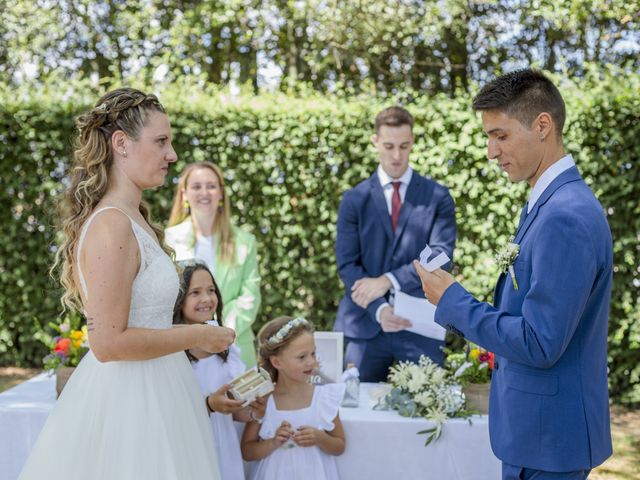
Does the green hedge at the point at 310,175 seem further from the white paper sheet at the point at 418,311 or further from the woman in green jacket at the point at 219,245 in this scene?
the white paper sheet at the point at 418,311

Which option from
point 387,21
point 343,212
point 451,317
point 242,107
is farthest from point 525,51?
point 451,317

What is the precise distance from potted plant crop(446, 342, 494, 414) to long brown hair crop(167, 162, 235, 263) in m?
1.68

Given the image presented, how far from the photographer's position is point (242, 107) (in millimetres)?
6746

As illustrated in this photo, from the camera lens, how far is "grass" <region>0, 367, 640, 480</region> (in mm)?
5303

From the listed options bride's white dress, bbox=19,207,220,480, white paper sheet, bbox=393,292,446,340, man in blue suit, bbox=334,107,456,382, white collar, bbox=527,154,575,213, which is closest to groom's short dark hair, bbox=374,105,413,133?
man in blue suit, bbox=334,107,456,382

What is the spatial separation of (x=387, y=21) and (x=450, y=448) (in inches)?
313

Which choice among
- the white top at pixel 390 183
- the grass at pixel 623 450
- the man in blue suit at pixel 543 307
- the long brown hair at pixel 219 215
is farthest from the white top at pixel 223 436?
the grass at pixel 623 450

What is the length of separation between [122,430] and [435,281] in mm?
1131

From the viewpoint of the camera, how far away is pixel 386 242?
449cm

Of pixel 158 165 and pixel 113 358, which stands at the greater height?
pixel 158 165

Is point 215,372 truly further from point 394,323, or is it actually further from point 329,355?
point 394,323

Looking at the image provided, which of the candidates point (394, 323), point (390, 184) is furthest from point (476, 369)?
point (390, 184)

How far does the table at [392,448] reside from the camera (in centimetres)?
338

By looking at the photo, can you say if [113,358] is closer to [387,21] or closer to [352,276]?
[352,276]
